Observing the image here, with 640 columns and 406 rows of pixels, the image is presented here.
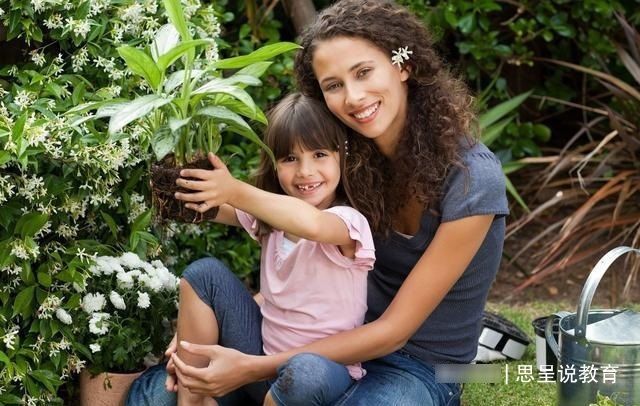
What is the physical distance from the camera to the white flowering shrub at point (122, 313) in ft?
9.71

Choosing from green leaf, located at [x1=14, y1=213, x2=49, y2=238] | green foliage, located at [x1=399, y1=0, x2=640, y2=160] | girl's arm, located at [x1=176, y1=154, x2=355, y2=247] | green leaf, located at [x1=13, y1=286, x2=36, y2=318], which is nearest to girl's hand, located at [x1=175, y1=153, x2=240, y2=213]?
girl's arm, located at [x1=176, y1=154, x2=355, y2=247]

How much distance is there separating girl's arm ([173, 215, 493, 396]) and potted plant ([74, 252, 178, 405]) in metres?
0.33

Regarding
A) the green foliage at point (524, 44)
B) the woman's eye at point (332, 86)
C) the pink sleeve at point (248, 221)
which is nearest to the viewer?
the woman's eye at point (332, 86)

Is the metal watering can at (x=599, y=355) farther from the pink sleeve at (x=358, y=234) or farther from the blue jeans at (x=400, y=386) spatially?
the pink sleeve at (x=358, y=234)

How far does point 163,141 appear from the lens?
2385mm

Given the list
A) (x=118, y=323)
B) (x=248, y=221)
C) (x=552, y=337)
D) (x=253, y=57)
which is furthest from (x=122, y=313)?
(x=552, y=337)

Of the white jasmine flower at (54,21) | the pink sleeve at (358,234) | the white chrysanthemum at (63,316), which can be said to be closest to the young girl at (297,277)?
the pink sleeve at (358,234)

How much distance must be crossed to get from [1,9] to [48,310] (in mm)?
849

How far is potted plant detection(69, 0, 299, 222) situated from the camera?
2389 millimetres

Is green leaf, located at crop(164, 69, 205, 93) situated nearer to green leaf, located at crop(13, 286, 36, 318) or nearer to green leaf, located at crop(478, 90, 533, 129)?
green leaf, located at crop(13, 286, 36, 318)

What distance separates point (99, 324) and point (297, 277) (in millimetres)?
587

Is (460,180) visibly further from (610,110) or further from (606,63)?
(606,63)

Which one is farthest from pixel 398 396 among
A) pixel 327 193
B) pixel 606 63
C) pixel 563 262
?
pixel 606 63

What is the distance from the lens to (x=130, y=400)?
296 cm
